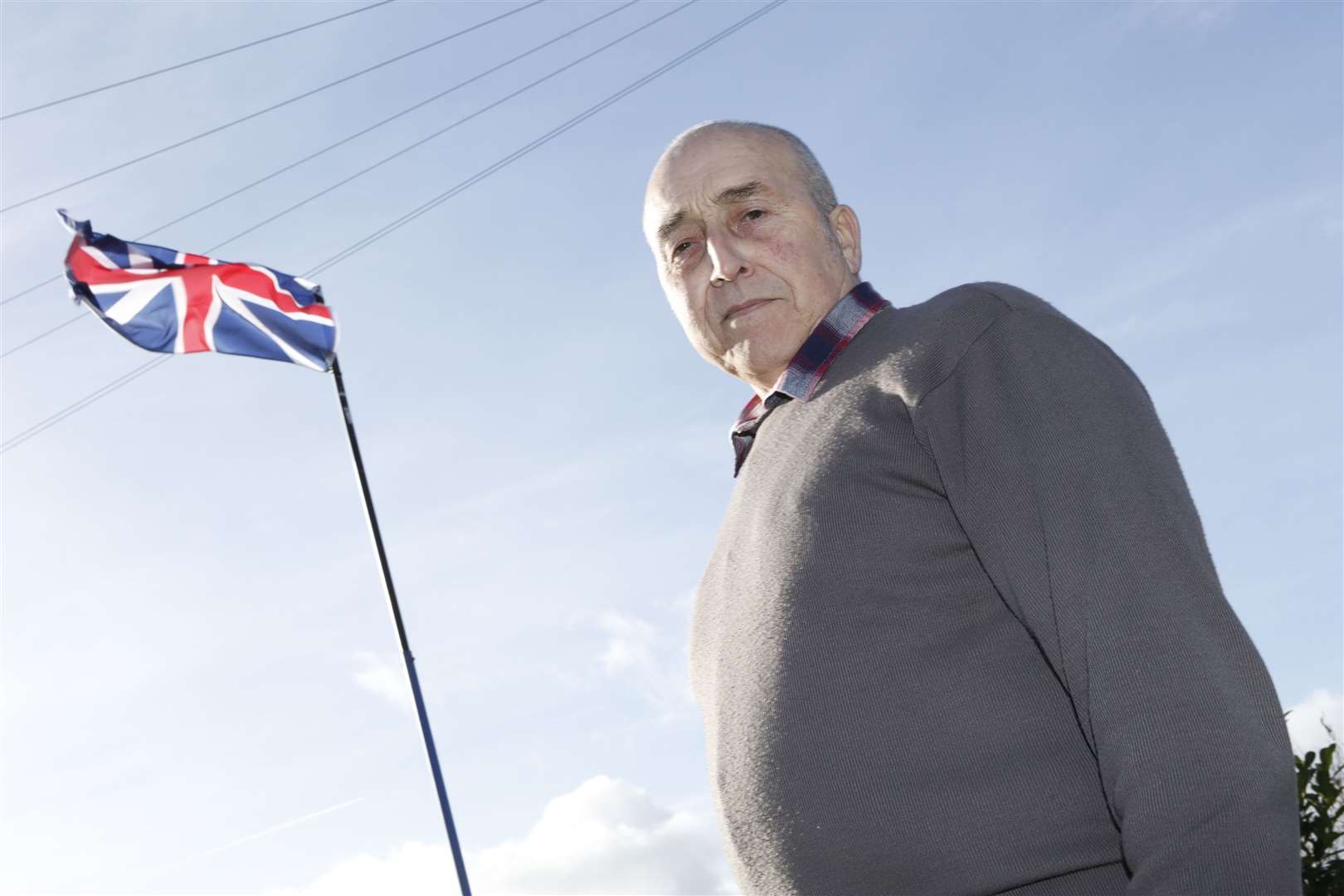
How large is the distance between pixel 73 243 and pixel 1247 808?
35.7ft

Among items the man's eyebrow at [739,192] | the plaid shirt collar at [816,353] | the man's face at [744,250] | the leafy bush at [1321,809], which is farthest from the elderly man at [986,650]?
the leafy bush at [1321,809]

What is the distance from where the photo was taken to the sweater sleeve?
4.70ft

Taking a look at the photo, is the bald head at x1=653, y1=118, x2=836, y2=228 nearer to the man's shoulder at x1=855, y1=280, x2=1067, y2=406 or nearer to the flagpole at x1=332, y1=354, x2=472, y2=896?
the man's shoulder at x1=855, y1=280, x2=1067, y2=406

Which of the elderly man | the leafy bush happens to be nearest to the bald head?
the elderly man

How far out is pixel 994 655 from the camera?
5.56 feet

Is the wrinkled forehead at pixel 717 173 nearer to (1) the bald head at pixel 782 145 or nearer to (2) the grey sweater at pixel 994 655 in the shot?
(1) the bald head at pixel 782 145

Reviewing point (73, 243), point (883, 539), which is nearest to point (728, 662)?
point (883, 539)

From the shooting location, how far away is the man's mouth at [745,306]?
7.89 ft

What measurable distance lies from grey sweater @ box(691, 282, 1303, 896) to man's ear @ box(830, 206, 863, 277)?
649 mm

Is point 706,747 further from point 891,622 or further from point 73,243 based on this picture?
point 73,243

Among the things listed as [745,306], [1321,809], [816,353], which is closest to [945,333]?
[816,353]

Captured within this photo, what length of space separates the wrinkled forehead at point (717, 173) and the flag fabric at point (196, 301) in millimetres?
9225

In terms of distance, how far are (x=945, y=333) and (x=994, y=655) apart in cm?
45

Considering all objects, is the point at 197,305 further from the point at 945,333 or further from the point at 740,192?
the point at 945,333
